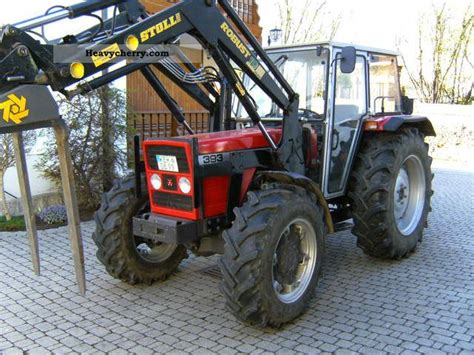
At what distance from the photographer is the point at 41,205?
24.4 ft

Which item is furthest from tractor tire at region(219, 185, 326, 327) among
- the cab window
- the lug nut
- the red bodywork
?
the cab window

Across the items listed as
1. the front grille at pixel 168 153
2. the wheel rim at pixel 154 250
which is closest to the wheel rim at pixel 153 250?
the wheel rim at pixel 154 250

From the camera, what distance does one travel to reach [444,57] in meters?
18.7

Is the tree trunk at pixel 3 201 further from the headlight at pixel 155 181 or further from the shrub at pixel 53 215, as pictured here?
the headlight at pixel 155 181

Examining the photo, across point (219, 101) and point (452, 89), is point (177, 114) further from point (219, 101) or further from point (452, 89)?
point (452, 89)

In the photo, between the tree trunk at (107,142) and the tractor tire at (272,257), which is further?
the tree trunk at (107,142)

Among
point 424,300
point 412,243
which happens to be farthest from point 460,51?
point 424,300

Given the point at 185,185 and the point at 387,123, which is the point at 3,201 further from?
the point at 387,123

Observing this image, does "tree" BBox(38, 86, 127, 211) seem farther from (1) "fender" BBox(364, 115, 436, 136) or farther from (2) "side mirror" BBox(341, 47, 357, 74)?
(2) "side mirror" BBox(341, 47, 357, 74)

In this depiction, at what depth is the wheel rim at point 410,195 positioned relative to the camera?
557cm

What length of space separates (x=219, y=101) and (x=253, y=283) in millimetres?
2072

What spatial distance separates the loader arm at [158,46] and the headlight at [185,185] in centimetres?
78

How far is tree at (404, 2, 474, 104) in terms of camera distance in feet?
60.2

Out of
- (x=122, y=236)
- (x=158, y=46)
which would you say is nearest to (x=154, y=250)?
(x=122, y=236)
